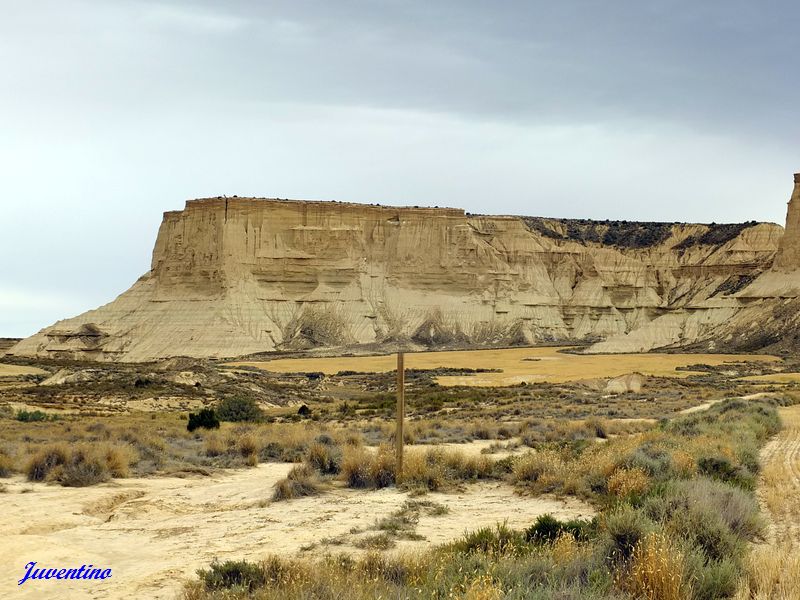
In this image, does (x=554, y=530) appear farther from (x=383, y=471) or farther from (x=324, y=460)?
(x=324, y=460)

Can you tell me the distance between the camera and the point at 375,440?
2047 centimetres

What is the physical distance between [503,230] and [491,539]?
4037 inches

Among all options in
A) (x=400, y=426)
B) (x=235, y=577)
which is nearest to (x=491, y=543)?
(x=235, y=577)

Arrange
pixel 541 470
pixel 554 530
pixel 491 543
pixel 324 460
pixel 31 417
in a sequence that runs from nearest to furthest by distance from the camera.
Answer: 1. pixel 491 543
2. pixel 554 530
3. pixel 541 470
4. pixel 324 460
5. pixel 31 417

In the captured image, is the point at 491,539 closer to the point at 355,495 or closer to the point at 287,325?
the point at 355,495

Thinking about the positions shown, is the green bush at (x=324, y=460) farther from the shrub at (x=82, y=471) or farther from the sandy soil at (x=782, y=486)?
the sandy soil at (x=782, y=486)

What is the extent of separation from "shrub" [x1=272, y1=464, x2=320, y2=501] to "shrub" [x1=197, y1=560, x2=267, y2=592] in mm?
5500

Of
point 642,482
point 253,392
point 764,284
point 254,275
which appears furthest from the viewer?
point 254,275

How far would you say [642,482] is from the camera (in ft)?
34.4

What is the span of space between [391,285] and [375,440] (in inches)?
3108

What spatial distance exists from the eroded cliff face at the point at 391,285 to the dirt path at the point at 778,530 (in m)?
71.9

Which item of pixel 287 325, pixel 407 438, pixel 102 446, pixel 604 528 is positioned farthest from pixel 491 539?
pixel 287 325

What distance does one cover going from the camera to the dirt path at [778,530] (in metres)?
6.34

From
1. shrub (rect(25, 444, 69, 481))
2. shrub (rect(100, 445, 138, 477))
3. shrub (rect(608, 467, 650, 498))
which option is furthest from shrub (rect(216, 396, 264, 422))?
shrub (rect(608, 467, 650, 498))
